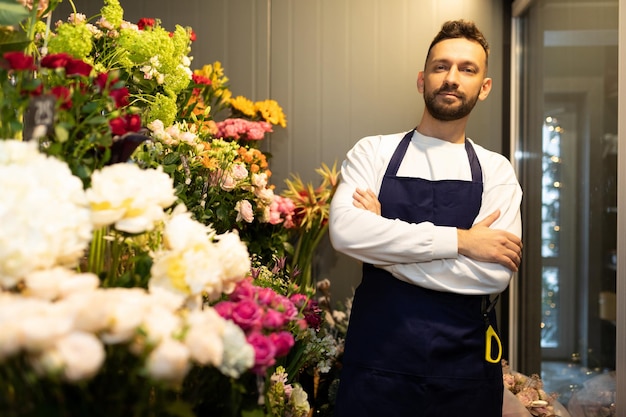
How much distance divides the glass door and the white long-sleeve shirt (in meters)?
0.49

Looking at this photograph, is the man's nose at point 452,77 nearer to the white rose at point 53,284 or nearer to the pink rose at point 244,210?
the pink rose at point 244,210

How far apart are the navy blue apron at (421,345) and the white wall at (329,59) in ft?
3.77

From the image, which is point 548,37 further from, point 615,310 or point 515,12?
point 615,310

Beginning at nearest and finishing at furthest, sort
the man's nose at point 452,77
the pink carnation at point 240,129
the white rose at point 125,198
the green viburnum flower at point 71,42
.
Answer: the white rose at point 125,198, the green viburnum flower at point 71,42, the man's nose at point 452,77, the pink carnation at point 240,129

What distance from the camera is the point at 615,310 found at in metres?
2.21

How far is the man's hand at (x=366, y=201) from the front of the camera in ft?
6.51

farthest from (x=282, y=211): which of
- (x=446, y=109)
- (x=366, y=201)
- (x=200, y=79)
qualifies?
(x=446, y=109)

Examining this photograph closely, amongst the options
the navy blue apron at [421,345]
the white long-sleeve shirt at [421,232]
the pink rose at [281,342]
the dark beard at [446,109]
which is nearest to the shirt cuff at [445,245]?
the white long-sleeve shirt at [421,232]

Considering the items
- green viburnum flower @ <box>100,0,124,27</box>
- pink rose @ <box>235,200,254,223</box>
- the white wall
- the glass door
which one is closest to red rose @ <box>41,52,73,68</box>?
green viburnum flower @ <box>100,0,124,27</box>

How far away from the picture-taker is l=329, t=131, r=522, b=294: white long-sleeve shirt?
72.1 inches

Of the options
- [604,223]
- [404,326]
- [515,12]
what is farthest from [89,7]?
[604,223]

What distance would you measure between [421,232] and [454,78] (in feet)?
2.04

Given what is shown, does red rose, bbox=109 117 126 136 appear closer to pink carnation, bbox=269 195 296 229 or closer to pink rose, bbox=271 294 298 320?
pink rose, bbox=271 294 298 320

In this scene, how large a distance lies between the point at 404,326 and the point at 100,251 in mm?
1142
